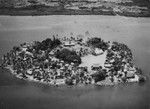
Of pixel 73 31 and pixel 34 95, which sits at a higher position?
pixel 73 31

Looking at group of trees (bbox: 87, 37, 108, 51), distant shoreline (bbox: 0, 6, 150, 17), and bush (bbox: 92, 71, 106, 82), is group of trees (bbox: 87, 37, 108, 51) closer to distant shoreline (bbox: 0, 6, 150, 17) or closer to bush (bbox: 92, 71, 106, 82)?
bush (bbox: 92, 71, 106, 82)

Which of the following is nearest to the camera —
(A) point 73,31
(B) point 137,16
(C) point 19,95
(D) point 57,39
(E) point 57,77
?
(C) point 19,95

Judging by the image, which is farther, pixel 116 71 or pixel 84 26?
pixel 84 26

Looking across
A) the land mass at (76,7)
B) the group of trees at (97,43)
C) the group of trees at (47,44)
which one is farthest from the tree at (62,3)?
the group of trees at (47,44)

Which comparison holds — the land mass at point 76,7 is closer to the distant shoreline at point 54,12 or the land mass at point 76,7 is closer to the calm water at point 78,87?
the distant shoreline at point 54,12

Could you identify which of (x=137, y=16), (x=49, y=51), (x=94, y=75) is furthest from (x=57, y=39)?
(x=137, y=16)

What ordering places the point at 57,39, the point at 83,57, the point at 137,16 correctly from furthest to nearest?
the point at 137,16 → the point at 57,39 → the point at 83,57

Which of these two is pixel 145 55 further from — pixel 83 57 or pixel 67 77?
pixel 67 77
